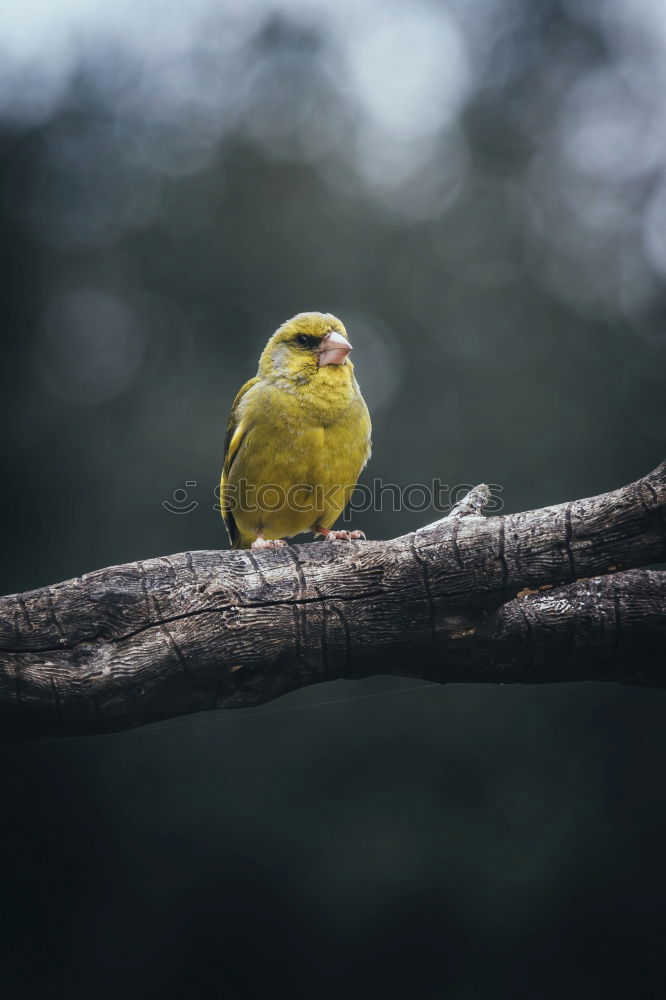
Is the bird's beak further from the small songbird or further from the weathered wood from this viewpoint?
the weathered wood

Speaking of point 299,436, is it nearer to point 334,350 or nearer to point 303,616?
point 334,350

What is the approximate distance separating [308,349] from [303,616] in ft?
6.34

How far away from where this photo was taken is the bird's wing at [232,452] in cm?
463

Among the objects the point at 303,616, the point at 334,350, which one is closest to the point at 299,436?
the point at 334,350

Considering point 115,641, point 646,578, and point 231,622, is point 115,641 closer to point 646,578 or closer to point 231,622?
point 231,622

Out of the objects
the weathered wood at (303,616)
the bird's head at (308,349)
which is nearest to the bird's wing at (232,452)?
the bird's head at (308,349)

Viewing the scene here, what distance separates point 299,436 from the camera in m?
4.28

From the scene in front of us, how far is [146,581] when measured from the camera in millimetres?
3033

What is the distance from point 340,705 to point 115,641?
401 centimetres

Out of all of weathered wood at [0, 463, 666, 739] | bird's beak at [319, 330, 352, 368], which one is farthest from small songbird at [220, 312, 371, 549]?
weathered wood at [0, 463, 666, 739]

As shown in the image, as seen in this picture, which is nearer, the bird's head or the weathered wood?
the weathered wood

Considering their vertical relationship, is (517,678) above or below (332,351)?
below

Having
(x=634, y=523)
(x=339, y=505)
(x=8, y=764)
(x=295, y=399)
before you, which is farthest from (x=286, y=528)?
(x=8, y=764)

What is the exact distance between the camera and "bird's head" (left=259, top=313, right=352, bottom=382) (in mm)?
4484
